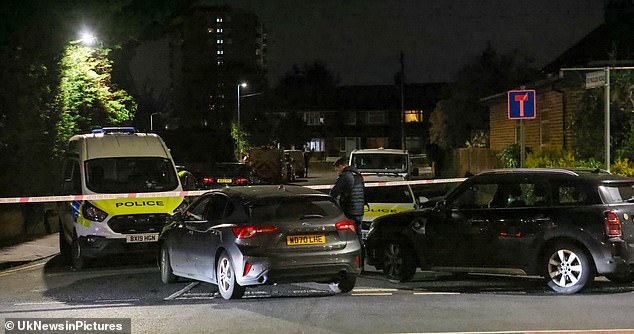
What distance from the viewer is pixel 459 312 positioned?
1013 centimetres

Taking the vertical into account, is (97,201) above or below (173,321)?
above

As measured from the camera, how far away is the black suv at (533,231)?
1152 cm

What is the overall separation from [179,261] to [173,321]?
9.55 ft

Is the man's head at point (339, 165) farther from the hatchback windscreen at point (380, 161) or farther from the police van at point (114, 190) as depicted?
the hatchback windscreen at point (380, 161)

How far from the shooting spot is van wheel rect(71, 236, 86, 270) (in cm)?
1514

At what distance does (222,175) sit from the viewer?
35.6m

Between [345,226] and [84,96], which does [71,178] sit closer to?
[345,226]

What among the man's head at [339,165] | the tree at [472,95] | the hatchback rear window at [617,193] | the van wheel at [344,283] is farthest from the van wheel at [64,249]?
the tree at [472,95]

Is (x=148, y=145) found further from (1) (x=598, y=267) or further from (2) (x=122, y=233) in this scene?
(1) (x=598, y=267)

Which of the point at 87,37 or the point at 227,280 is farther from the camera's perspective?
the point at 87,37

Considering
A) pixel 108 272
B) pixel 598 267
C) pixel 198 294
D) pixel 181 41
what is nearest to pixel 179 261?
pixel 198 294

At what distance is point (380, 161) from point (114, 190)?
31.9 feet

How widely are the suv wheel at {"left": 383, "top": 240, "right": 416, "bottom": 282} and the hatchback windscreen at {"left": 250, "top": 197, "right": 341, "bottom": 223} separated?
1793 millimetres

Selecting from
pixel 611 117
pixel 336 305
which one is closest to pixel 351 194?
pixel 336 305
